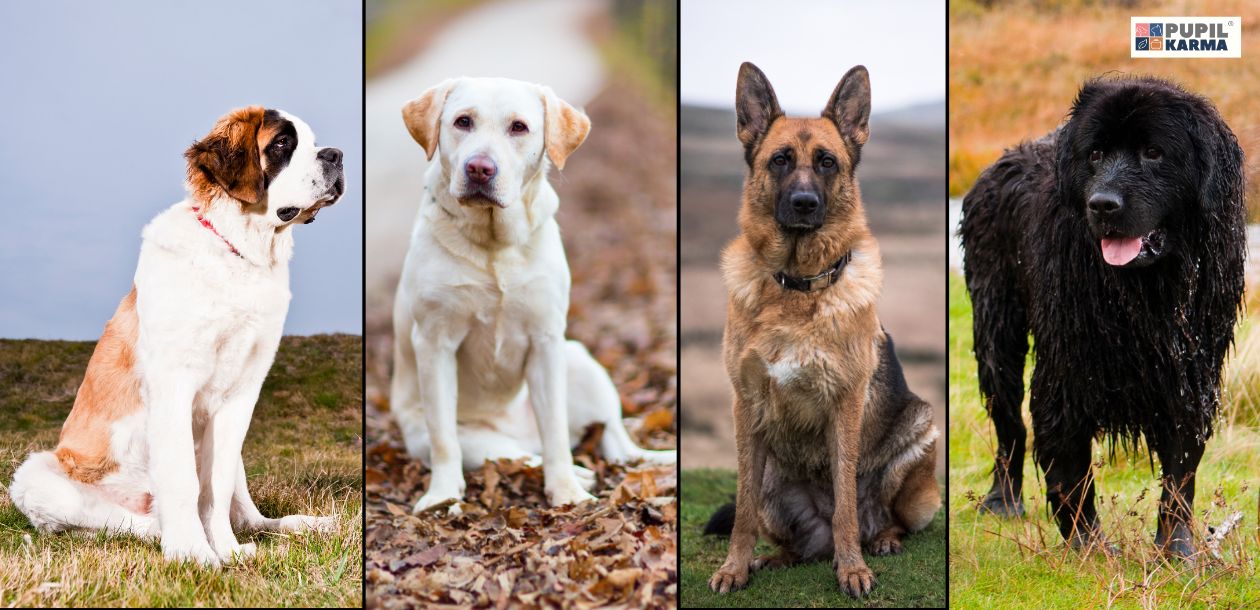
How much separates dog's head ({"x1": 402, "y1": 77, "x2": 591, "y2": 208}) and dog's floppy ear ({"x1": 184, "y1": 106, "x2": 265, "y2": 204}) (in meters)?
0.53

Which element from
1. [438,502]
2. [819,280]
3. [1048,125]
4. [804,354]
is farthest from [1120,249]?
[438,502]

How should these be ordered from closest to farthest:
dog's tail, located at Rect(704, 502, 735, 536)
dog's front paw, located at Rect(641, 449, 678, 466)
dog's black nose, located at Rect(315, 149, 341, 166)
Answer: dog's black nose, located at Rect(315, 149, 341, 166) → dog's tail, located at Rect(704, 502, 735, 536) → dog's front paw, located at Rect(641, 449, 678, 466)

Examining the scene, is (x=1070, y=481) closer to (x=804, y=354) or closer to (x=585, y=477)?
(x=804, y=354)

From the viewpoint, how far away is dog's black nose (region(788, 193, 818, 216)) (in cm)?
322

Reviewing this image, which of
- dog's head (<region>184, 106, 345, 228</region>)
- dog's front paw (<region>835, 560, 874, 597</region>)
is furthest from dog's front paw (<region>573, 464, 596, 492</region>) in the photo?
dog's head (<region>184, 106, 345, 228</region>)

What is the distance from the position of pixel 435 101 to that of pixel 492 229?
18.4 inches

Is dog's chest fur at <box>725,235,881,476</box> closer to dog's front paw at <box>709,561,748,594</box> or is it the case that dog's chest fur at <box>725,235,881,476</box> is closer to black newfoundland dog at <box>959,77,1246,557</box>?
dog's front paw at <box>709,561,748,594</box>

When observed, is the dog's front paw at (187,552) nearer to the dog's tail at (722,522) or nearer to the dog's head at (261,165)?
the dog's head at (261,165)

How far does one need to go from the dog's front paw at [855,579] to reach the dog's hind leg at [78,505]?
217 cm

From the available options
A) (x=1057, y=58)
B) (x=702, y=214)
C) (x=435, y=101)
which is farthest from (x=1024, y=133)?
(x=435, y=101)

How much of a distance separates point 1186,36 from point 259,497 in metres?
3.73

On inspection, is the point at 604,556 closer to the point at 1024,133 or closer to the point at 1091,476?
the point at 1091,476

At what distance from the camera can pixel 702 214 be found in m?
3.76

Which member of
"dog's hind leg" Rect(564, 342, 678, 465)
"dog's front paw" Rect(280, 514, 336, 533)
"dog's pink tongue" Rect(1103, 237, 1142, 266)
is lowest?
"dog's front paw" Rect(280, 514, 336, 533)
